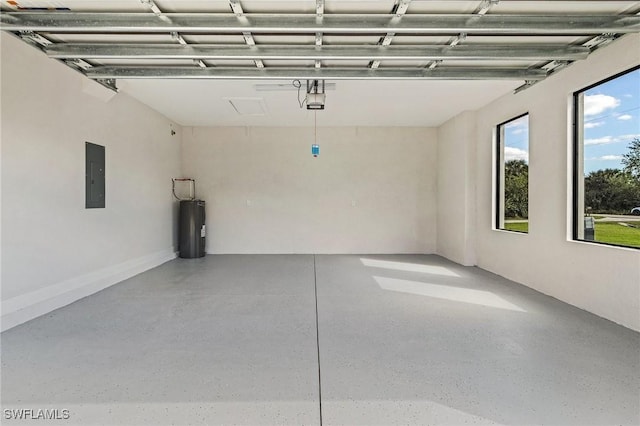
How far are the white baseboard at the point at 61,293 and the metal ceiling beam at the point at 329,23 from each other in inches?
95.0

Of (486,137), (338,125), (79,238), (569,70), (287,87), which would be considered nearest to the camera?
(569,70)

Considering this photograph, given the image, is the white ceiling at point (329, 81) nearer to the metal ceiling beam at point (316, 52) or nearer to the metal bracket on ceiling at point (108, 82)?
the metal ceiling beam at point (316, 52)

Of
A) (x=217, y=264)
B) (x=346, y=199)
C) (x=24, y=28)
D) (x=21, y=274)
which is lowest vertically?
(x=217, y=264)

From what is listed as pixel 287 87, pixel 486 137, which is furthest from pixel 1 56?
pixel 486 137

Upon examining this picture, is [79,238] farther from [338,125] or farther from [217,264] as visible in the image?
[338,125]

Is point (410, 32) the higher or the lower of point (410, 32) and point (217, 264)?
the higher

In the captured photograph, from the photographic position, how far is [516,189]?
5.12 meters

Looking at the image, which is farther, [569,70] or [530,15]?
[569,70]

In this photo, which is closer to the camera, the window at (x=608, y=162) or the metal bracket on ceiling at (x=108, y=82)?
the window at (x=608, y=162)

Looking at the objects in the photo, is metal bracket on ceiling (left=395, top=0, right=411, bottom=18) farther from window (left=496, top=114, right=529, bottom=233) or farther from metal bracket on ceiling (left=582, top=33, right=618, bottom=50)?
window (left=496, top=114, right=529, bottom=233)

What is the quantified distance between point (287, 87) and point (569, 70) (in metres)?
3.39

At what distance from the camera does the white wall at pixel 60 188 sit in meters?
3.17

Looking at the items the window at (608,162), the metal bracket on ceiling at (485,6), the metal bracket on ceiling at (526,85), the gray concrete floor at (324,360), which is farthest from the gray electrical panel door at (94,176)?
the window at (608,162)

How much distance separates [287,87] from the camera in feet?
15.8
